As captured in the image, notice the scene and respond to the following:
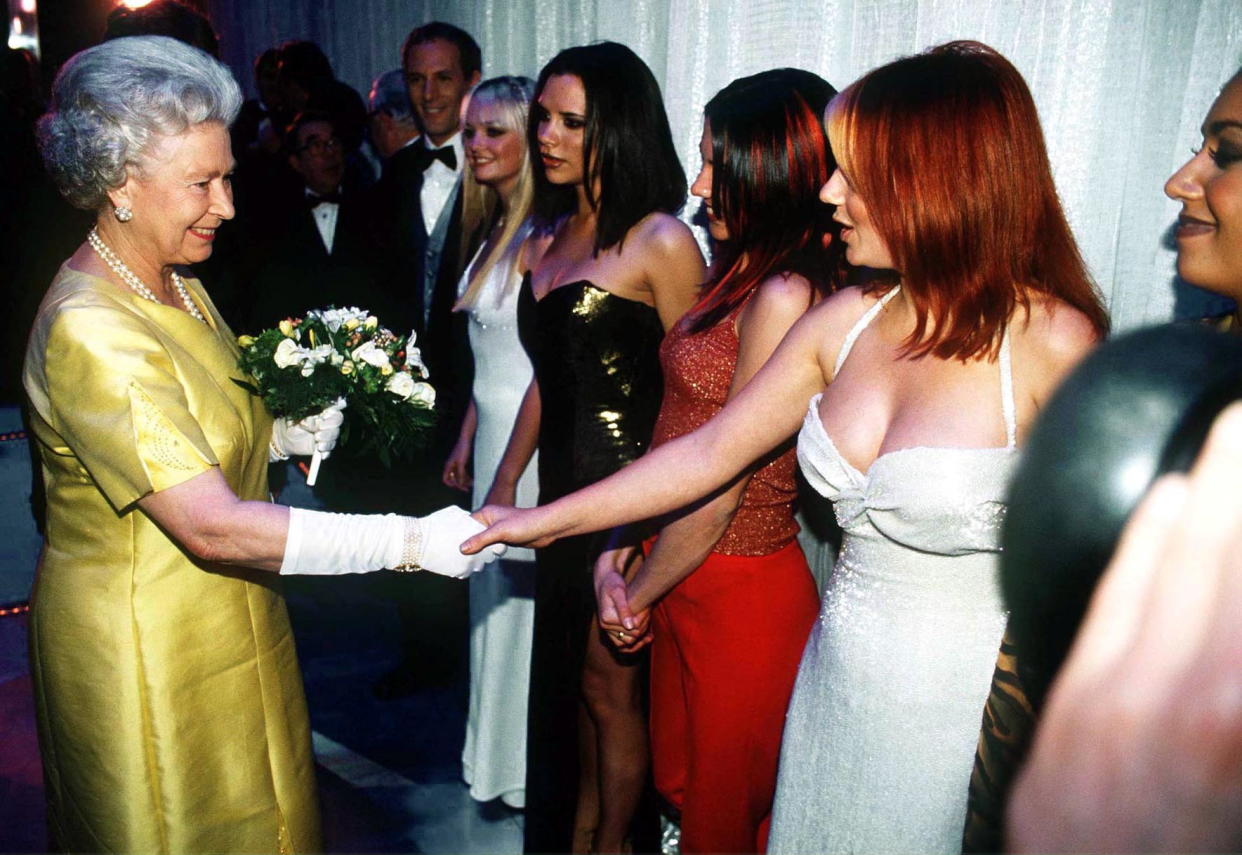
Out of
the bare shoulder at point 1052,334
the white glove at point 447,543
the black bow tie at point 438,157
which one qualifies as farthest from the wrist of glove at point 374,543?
the black bow tie at point 438,157

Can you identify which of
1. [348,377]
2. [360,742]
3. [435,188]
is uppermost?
[435,188]

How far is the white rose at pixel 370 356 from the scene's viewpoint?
6.61 ft

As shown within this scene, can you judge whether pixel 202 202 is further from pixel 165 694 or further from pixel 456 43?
pixel 456 43

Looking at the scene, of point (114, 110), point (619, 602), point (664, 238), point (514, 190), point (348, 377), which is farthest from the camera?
point (514, 190)

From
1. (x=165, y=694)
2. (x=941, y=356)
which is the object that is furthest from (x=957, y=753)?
(x=165, y=694)

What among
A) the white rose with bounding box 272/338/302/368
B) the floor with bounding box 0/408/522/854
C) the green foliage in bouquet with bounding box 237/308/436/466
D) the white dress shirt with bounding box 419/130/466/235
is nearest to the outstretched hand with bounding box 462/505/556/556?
the green foliage in bouquet with bounding box 237/308/436/466

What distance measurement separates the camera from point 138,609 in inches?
66.4

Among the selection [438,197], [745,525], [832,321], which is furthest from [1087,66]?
[438,197]

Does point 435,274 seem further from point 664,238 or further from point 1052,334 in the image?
point 1052,334

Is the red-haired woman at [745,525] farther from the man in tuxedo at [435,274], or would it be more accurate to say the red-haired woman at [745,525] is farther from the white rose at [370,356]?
the man in tuxedo at [435,274]

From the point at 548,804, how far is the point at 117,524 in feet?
→ 4.89

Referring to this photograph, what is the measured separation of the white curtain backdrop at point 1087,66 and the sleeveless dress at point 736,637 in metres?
0.79

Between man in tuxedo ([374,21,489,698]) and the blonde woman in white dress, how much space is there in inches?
17.1

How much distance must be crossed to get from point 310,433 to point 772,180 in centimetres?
112
